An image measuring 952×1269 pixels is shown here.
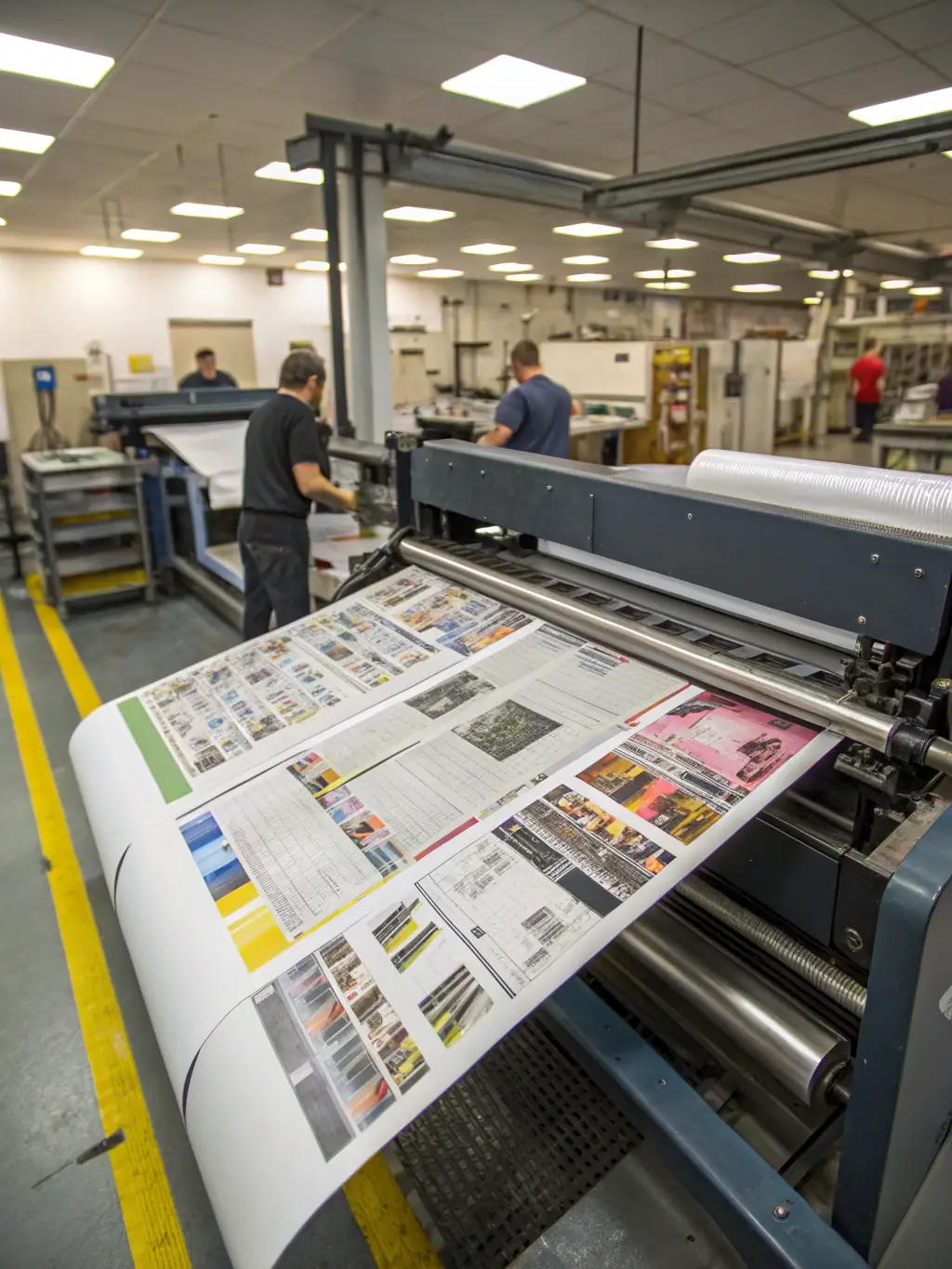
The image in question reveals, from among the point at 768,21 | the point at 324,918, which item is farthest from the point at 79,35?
the point at 324,918

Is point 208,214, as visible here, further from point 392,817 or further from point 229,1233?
point 229,1233

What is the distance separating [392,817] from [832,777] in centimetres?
88

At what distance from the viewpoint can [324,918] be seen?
1.36 m

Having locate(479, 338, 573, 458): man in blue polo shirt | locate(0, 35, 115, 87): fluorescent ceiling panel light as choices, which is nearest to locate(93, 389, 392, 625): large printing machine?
locate(479, 338, 573, 458): man in blue polo shirt

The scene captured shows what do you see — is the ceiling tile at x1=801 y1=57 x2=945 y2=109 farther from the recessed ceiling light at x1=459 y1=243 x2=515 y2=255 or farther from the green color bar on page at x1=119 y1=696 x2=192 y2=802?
the recessed ceiling light at x1=459 y1=243 x2=515 y2=255

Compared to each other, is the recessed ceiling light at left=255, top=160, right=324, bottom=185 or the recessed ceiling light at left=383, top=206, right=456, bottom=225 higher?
the recessed ceiling light at left=383, top=206, right=456, bottom=225

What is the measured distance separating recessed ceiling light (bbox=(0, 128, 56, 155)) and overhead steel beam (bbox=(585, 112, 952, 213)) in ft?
13.0

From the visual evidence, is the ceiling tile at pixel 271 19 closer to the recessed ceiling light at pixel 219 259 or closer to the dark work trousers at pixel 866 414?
the recessed ceiling light at pixel 219 259

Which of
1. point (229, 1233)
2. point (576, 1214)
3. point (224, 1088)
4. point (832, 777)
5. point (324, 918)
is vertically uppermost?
point (832, 777)

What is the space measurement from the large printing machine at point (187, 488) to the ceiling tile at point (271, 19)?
1.88 meters

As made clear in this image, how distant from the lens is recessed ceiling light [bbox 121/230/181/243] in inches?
359

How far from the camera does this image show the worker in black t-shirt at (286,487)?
359 centimetres

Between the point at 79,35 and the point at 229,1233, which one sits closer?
the point at 229,1233

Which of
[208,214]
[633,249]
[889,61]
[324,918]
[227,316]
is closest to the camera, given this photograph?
[324,918]
